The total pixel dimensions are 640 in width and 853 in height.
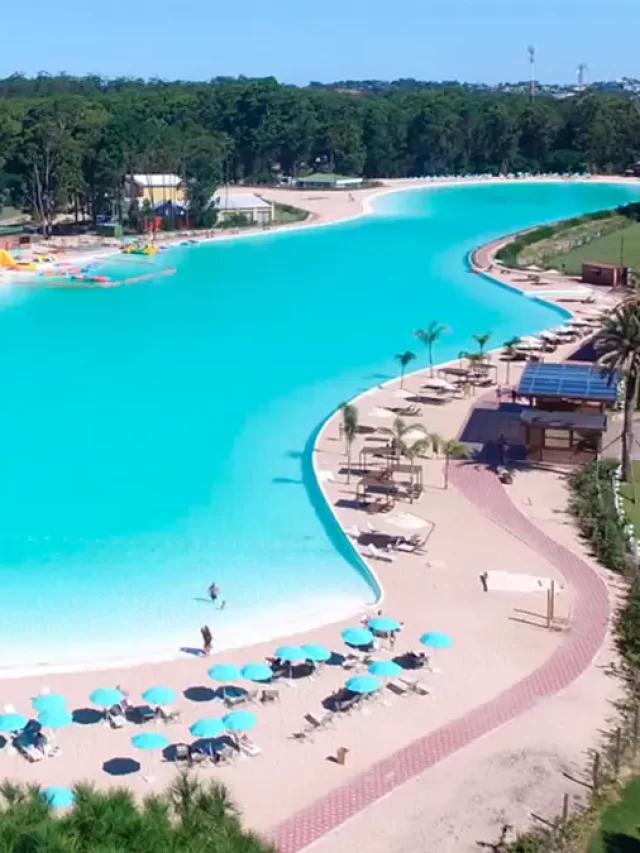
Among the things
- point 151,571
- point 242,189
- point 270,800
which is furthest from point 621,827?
point 242,189

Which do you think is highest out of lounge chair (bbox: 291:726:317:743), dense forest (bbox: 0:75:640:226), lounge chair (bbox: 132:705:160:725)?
dense forest (bbox: 0:75:640:226)

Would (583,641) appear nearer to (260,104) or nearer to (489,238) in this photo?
(489,238)

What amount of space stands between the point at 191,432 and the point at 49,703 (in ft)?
48.3

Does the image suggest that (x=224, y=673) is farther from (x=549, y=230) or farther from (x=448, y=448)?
(x=549, y=230)

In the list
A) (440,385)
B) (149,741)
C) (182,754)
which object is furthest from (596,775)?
(440,385)

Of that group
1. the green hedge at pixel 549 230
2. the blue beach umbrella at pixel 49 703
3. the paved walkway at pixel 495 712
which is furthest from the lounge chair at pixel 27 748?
the green hedge at pixel 549 230

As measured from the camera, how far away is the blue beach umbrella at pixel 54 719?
51.0ft

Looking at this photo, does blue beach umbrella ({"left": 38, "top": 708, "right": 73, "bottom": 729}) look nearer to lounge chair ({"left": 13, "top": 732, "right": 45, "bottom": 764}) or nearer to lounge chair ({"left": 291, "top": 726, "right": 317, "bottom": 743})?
lounge chair ({"left": 13, "top": 732, "right": 45, "bottom": 764})

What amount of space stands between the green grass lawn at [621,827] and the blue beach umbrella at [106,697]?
6877 millimetres

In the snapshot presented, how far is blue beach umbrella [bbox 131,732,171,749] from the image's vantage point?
15.2m

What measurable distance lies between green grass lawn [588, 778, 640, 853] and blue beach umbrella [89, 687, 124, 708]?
271 inches

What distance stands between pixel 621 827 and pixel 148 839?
722cm

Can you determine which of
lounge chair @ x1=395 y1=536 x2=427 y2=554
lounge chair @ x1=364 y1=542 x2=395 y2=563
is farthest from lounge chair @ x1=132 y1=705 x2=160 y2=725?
lounge chair @ x1=395 y1=536 x2=427 y2=554

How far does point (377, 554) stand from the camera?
21.9m
